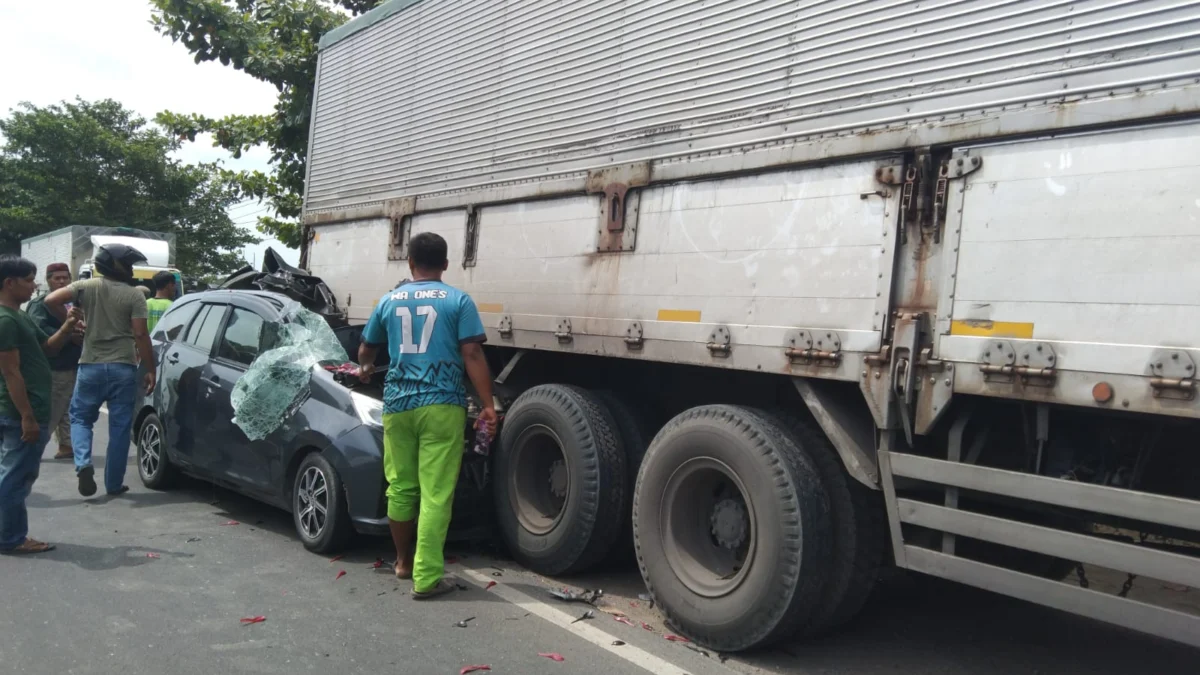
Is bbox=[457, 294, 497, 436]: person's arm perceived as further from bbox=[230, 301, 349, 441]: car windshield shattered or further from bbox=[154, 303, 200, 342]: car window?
bbox=[154, 303, 200, 342]: car window

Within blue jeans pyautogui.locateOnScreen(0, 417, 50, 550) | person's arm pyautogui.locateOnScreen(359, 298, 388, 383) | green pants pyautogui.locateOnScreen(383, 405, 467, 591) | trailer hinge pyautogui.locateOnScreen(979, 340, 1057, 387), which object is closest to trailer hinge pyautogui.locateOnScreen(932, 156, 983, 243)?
trailer hinge pyautogui.locateOnScreen(979, 340, 1057, 387)

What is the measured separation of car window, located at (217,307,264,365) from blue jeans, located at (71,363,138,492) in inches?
36.8

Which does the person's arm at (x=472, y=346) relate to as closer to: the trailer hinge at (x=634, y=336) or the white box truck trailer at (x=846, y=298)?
the white box truck trailer at (x=846, y=298)

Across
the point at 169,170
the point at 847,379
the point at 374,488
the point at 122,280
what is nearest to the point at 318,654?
Answer: the point at 374,488

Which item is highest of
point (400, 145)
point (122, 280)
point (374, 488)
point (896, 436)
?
point (400, 145)

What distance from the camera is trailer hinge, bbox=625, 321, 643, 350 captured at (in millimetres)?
4996

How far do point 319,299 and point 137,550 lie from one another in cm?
326

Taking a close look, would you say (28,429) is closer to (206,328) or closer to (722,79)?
(206,328)

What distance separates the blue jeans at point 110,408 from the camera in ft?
22.2

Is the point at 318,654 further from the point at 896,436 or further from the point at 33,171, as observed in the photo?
the point at 33,171

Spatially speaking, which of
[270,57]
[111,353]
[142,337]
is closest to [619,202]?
[142,337]

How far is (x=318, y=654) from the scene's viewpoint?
4035 millimetres

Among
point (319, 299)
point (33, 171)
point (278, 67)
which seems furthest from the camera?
point (33, 171)

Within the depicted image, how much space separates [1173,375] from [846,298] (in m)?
1.30
